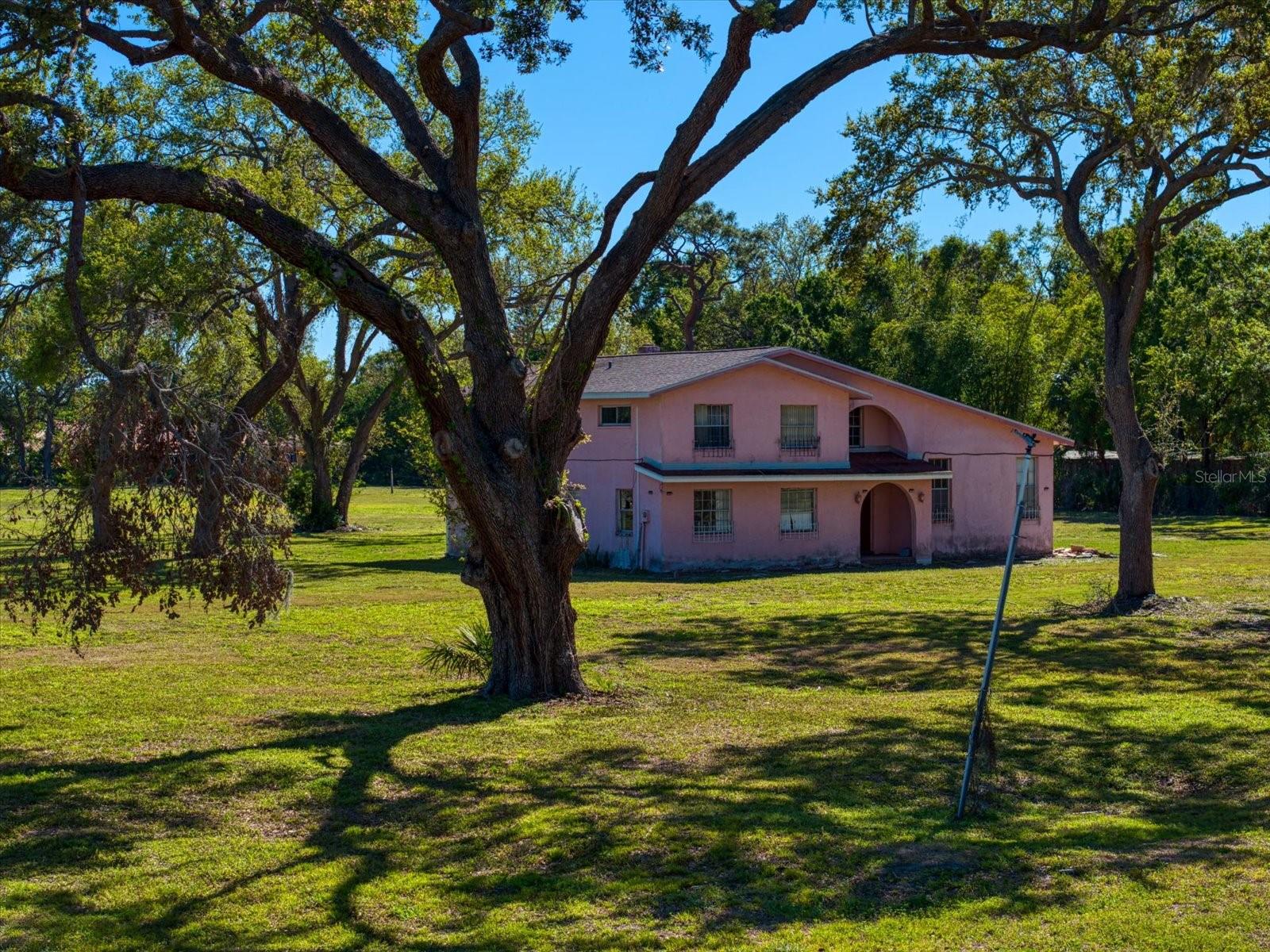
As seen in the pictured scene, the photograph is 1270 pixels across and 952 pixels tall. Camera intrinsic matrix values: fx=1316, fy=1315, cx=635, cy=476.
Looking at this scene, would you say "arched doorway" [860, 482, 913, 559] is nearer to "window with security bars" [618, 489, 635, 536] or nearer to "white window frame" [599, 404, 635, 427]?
"window with security bars" [618, 489, 635, 536]

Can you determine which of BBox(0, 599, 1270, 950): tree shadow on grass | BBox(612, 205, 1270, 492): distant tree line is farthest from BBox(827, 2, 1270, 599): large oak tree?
BBox(612, 205, 1270, 492): distant tree line

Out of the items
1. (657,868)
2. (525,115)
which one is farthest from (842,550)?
(657,868)

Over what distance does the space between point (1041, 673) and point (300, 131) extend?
2490 cm

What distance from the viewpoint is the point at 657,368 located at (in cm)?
3709

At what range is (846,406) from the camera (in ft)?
120

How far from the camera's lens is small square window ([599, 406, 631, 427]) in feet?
118

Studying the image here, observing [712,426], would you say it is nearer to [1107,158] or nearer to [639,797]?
[1107,158]

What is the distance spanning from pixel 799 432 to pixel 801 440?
0.83 ft

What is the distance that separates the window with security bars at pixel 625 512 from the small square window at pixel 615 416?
183 cm

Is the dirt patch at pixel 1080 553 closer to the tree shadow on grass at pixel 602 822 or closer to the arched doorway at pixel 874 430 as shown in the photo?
the arched doorway at pixel 874 430

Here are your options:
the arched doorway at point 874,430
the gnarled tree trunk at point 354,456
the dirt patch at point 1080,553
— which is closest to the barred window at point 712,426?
the arched doorway at point 874,430

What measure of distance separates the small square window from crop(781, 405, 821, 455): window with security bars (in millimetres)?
4274

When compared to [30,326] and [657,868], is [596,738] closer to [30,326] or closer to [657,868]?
[657,868]

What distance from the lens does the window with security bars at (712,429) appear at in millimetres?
35344
